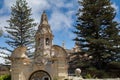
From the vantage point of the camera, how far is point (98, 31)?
2655cm

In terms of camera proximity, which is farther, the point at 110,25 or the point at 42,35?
the point at 42,35

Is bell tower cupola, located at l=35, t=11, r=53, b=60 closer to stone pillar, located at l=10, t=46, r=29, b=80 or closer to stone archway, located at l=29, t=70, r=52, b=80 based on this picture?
stone archway, located at l=29, t=70, r=52, b=80

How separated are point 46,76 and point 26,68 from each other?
5.26 feet

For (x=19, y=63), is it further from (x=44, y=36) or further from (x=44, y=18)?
(x=44, y=18)

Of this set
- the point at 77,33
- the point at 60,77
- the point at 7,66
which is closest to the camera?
the point at 60,77

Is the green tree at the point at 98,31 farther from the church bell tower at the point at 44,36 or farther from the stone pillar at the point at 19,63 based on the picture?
the church bell tower at the point at 44,36

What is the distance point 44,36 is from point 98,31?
42.4 feet

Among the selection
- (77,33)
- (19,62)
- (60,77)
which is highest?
(77,33)

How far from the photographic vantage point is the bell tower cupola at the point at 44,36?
37.0m

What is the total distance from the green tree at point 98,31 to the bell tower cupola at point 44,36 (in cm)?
1023

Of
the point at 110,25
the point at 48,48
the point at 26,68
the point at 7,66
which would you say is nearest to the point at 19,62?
the point at 26,68

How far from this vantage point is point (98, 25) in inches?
1030

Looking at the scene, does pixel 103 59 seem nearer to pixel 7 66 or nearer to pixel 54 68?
pixel 54 68

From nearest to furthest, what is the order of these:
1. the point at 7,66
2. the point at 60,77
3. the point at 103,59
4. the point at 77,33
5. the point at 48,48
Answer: the point at 60,77, the point at 103,59, the point at 77,33, the point at 7,66, the point at 48,48
